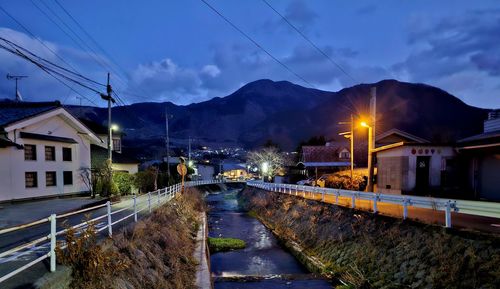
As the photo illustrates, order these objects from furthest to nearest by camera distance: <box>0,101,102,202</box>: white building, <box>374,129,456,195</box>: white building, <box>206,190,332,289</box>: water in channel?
<box>374,129,456,195</box>: white building, <box>0,101,102,202</box>: white building, <box>206,190,332,289</box>: water in channel

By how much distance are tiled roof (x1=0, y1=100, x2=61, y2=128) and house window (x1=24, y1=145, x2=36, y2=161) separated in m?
2.05

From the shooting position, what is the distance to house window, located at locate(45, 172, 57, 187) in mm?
23144

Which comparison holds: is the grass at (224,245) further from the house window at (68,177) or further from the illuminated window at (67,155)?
the illuminated window at (67,155)

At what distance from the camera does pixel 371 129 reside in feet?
69.4

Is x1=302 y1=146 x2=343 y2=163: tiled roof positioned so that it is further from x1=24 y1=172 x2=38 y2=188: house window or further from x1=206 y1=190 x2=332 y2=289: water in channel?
x1=24 y1=172 x2=38 y2=188: house window

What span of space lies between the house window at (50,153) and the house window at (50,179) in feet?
3.58

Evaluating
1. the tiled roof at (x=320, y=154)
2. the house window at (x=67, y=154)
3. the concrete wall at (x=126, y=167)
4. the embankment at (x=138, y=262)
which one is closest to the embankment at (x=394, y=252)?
the embankment at (x=138, y=262)

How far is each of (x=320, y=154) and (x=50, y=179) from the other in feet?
106

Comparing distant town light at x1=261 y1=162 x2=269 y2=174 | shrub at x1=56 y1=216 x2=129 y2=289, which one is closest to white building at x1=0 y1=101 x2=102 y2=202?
shrub at x1=56 y1=216 x2=129 y2=289

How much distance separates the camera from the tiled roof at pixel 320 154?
1745 inches

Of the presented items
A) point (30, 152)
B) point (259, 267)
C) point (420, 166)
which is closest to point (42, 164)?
point (30, 152)

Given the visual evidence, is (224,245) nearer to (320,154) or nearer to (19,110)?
(19,110)

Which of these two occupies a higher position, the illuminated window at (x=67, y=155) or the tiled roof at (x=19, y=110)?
the tiled roof at (x=19, y=110)

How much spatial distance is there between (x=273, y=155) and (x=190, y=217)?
141 ft
